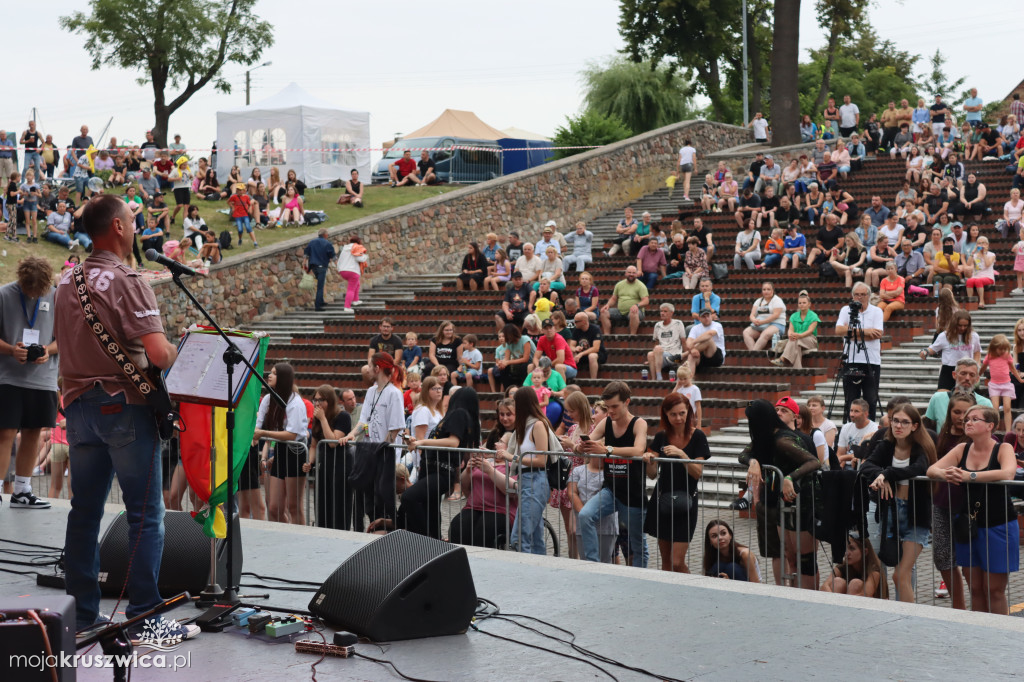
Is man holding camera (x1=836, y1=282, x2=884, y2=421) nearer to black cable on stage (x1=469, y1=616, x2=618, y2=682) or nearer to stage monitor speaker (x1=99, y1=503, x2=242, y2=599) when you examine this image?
black cable on stage (x1=469, y1=616, x2=618, y2=682)

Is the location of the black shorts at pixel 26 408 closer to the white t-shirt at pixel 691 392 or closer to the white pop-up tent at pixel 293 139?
the white t-shirt at pixel 691 392

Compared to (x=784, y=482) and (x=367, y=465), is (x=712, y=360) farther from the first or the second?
(x=784, y=482)

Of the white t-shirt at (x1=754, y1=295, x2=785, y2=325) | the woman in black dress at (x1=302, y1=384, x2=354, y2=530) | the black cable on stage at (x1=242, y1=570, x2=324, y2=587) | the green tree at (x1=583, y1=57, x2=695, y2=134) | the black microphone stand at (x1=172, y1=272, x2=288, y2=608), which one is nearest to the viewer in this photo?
the black microphone stand at (x1=172, y1=272, x2=288, y2=608)

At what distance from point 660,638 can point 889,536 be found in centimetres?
312

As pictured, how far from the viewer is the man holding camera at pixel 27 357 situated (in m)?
7.84

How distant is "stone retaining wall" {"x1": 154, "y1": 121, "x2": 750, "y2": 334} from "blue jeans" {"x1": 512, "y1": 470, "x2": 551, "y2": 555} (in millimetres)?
13648

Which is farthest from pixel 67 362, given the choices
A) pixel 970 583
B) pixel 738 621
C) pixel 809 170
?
pixel 809 170

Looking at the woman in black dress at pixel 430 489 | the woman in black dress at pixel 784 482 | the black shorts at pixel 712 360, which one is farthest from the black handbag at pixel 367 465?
the black shorts at pixel 712 360

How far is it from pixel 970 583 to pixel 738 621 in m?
2.68

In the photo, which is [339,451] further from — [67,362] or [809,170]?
[809,170]

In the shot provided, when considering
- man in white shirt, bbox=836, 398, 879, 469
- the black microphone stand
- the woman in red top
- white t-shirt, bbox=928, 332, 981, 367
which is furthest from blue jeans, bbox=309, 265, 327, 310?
the black microphone stand

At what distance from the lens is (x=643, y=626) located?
5441 mm

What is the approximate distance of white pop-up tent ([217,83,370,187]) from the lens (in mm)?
29609

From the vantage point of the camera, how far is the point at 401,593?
514 cm
